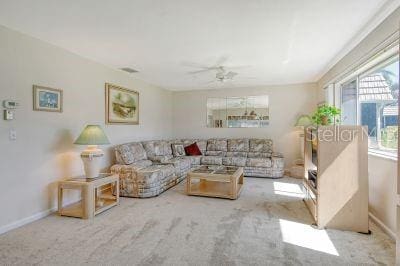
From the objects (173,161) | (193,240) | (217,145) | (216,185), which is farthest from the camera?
(217,145)

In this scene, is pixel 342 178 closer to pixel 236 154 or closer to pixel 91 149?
pixel 91 149

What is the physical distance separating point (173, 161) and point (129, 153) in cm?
104

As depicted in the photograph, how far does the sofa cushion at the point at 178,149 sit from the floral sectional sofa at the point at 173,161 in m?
0.08

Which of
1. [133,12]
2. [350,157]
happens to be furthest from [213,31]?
[350,157]

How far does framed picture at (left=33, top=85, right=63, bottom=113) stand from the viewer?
9.90 ft

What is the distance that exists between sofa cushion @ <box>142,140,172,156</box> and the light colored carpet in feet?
6.33

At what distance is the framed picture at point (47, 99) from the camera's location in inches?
119

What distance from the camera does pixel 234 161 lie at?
18.3 feet

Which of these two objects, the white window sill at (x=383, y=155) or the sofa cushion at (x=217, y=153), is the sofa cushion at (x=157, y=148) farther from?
the white window sill at (x=383, y=155)

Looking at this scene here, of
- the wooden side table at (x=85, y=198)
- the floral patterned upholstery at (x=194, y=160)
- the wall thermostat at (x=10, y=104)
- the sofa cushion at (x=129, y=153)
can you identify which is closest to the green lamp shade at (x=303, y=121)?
the floral patterned upholstery at (x=194, y=160)

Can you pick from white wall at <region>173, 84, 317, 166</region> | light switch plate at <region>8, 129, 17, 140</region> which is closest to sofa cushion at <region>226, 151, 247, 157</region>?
white wall at <region>173, 84, 317, 166</region>

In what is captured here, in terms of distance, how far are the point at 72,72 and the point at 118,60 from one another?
0.76m

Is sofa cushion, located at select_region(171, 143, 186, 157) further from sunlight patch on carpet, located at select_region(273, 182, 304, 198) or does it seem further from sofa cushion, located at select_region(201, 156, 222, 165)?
sunlight patch on carpet, located at select_region(273, 182, 304, 198)

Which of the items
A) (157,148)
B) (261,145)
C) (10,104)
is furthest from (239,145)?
(10,104)
